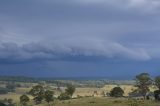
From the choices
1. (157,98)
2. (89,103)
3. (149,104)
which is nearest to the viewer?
(149,104)

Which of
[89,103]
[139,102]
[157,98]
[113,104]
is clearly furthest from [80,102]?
[157,98]

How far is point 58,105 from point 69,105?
651cm

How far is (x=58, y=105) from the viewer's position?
185 metres

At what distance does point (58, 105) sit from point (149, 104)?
47.9 metres

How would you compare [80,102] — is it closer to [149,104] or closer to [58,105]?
[58,105]

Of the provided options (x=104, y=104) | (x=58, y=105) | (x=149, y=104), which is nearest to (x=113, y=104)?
(x=104, y=104)

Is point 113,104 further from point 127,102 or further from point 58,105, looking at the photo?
point 58,105

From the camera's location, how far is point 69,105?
182125 mm

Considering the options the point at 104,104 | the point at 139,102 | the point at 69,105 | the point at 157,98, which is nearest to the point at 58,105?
the point at 69,105

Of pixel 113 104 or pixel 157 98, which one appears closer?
pixel 113 104

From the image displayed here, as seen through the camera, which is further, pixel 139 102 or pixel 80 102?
pixel 80 102

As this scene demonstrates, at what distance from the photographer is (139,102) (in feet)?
559

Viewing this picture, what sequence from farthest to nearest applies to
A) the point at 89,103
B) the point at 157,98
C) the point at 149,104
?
the point at 157,98
the point at 89,103
the point at 149,104

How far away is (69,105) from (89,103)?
33.8 feet
